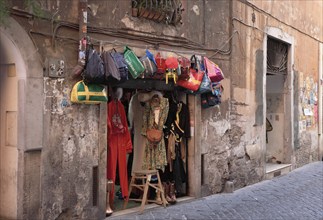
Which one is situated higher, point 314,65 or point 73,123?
point 314,65

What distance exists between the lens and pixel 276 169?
33.0 feet

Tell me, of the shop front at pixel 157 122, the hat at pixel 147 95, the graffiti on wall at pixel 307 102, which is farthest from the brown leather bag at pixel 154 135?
the graffiti on wall at pixel 307 102

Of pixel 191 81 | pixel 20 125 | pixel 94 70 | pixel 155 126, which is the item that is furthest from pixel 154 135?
pixel 20 125

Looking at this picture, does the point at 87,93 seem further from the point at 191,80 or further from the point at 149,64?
the point at 191,80

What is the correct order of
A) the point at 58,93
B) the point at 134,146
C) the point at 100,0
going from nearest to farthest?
the point at 58,93, the point at 100,0, the point at 134,146

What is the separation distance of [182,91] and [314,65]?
22.7 feet

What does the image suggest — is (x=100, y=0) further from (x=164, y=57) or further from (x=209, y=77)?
(x=209, y=77)

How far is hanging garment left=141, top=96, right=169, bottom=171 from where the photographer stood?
269 inches

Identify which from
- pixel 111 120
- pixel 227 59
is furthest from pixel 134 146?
pixel 227 59

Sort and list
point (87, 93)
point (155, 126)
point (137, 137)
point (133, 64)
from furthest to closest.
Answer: point (137, 137) < point (155, 126) < point (133, 64) < point (87, 93)

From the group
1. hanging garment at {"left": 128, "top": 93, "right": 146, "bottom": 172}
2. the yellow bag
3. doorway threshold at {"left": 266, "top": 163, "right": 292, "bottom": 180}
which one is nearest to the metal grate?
hanging garment at {"left": 128, "top": 93, "right": 146, "bottom": 172}

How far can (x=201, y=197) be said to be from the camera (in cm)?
756

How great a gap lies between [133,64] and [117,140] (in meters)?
1.13

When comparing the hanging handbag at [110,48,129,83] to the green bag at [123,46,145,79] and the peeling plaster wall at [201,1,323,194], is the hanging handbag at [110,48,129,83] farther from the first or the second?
the peeling plaster wall at [201,1,323,194]
